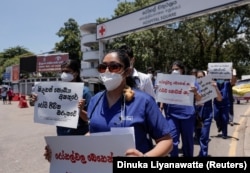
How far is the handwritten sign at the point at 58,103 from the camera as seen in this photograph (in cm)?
434

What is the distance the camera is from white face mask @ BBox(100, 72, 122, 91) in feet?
9.22

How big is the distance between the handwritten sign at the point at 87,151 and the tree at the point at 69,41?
68.1 metres

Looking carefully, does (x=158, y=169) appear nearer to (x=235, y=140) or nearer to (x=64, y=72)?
(x=64, y=72)

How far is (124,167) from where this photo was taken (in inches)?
95.3

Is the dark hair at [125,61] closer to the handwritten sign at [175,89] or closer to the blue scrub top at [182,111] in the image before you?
the handwritten sign at [175,89]

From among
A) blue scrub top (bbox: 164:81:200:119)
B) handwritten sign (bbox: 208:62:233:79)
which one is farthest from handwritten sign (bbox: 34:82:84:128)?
handwritten sign (bbox: 208:62:233:79)

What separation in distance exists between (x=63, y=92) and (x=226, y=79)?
6.68 meters

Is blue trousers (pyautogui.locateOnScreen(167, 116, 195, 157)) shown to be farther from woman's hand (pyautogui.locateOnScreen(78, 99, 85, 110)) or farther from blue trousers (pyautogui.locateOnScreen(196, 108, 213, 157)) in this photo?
woman's hand (pyautogui.locateOnScreen(78, 99, 85, 110))

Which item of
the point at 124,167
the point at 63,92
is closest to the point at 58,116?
the point at 63,92

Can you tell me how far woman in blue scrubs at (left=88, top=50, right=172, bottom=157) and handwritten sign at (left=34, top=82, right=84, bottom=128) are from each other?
1427mm

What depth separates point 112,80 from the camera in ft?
9.23

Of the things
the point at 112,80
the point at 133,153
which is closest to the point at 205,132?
the point at 112,80

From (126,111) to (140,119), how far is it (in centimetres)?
12

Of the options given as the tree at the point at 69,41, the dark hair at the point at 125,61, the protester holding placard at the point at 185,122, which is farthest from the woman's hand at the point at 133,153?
the tree at the point at 69,41
